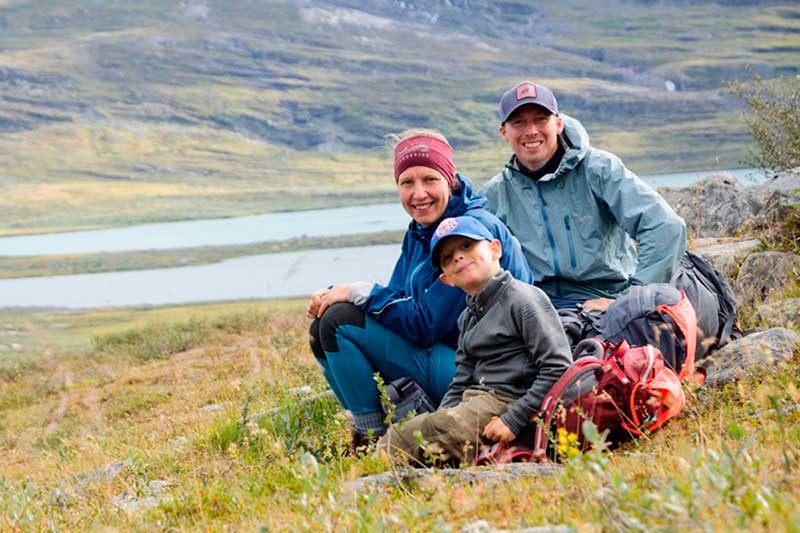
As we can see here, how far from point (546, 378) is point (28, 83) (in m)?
214

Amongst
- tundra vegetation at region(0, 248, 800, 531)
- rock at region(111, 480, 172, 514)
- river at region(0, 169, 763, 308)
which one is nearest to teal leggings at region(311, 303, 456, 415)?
tundra vegetation at region(0, 248, 800, 531)

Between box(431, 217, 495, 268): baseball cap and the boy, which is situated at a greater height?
box(431, 217, 495, 268): baseball cap

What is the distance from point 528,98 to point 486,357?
182cm

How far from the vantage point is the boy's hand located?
4770mm

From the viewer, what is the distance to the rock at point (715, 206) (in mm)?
11609

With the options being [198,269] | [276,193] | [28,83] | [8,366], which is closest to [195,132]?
[28,83]

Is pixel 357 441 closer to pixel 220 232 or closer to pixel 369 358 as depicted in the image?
pixel 369 358

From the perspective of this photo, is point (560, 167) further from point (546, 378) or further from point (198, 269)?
point (198, 269)

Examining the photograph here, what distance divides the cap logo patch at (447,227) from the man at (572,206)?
124 cm

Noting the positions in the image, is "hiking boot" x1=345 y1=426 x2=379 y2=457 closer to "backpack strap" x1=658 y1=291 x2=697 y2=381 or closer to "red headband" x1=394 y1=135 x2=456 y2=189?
"red headband" x1=394 y1=135 x2=456 y2=189

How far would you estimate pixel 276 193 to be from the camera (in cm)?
11669

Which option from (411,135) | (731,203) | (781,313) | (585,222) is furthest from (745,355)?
(731,203)

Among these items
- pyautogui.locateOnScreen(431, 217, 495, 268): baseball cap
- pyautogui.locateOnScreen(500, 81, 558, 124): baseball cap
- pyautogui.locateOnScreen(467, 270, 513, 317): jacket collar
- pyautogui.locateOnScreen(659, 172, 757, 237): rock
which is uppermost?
pyautogui.locateOnScreen(500, 81, 558, 124): baseball cap

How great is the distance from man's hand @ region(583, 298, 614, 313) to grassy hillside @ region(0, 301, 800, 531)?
2.76ft
